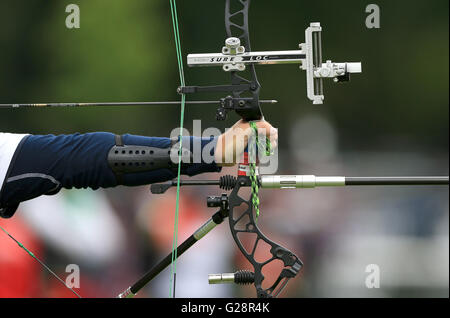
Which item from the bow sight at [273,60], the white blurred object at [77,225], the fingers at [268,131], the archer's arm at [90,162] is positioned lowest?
the white blurred object at [77,225]

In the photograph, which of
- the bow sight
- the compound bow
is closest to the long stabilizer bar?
the compound bow

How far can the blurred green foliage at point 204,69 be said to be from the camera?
21.0ft

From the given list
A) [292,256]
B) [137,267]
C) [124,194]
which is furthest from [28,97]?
[292,256]

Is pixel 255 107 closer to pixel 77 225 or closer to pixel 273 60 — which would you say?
pixel 273 60

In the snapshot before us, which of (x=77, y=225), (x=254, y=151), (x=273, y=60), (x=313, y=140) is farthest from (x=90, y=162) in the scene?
(x=313, y=140)

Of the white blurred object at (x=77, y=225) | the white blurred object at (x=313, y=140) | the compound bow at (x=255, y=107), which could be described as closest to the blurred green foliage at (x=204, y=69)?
the white blurred object at (x=313, y=140)

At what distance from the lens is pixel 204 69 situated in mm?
6477

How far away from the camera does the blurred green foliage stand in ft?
21.0

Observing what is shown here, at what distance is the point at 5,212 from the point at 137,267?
295 cm

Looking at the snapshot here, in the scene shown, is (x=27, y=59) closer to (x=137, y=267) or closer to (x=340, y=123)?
(x=137, y=267)

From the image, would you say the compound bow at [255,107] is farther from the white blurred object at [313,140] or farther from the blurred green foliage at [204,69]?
the white blurred object at [313,140]

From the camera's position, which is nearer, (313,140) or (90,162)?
(90,162)

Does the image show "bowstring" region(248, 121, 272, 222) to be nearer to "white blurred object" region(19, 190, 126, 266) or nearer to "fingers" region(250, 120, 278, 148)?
"fingers" region(250, 120, 278, 148)
